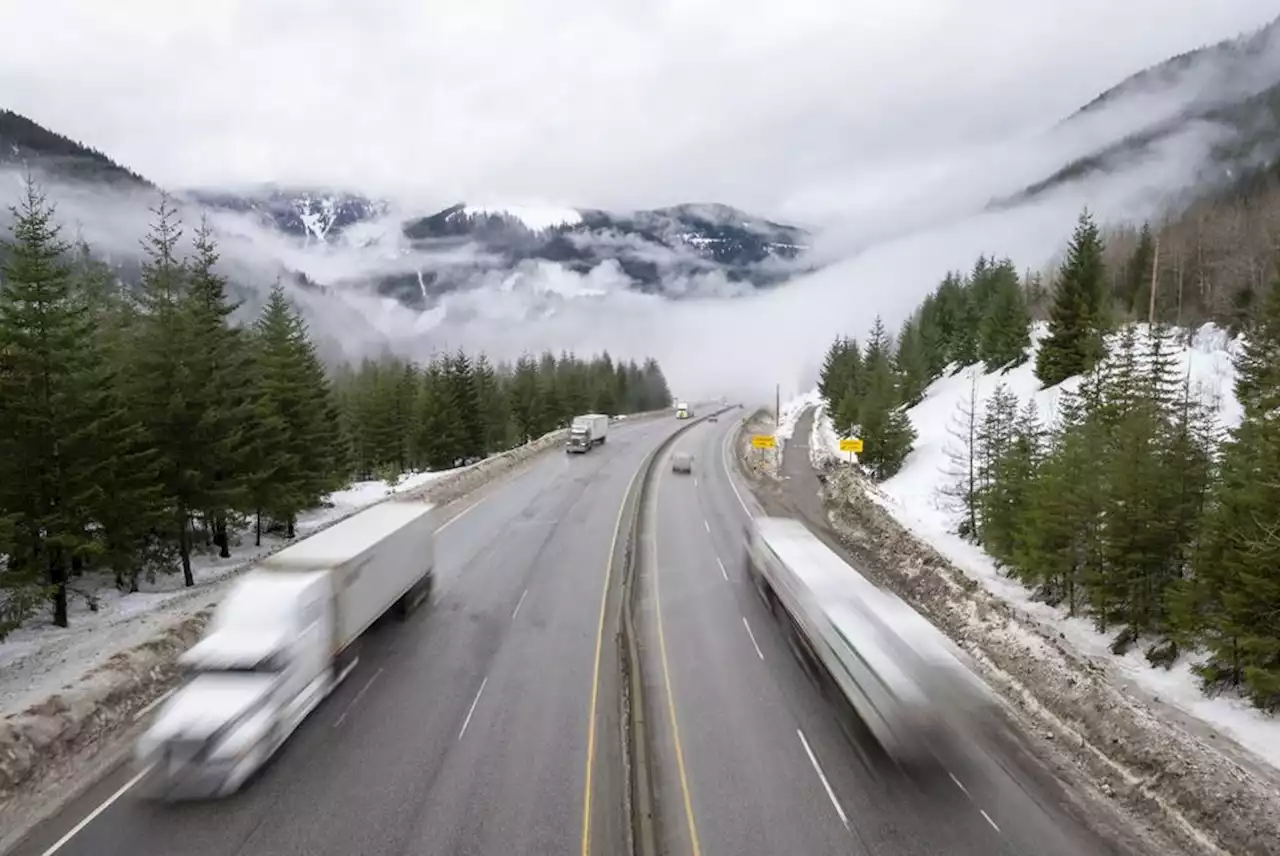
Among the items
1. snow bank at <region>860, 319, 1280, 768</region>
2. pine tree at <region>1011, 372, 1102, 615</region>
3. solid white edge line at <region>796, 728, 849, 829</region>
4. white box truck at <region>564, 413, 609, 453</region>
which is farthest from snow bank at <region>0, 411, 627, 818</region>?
white box truck at <region>564, 413, 609, 453</region>

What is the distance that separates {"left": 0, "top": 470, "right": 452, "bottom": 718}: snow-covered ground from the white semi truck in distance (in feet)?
57.5

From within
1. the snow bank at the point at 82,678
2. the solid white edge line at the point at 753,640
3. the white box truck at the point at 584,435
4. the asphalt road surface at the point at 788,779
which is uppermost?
the white box truck at the point at 584,435

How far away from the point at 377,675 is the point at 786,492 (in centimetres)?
3645

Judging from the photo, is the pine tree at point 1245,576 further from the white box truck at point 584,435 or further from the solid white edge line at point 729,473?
the white box truck at point 584,435

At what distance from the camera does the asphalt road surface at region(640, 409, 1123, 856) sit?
1380 centimetres

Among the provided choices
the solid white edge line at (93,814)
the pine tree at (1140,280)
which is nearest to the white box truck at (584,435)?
the solid white edge line at (93,814)

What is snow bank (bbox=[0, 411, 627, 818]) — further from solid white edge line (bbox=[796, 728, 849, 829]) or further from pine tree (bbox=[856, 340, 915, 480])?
pine tree (bbox=[856, 340, 915, 480])

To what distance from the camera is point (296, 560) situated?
61.3 feet

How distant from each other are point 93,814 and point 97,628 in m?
13.0

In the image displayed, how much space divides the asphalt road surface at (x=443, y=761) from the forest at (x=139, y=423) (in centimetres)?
1103

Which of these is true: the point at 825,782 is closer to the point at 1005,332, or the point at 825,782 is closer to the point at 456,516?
the point at 456,516

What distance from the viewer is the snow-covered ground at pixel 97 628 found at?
18.4 metres

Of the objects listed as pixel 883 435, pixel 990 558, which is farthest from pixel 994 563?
pixel 883 435

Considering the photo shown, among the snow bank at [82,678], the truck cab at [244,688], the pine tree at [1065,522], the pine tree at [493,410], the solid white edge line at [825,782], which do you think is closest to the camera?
the truck cab at [244,688]
